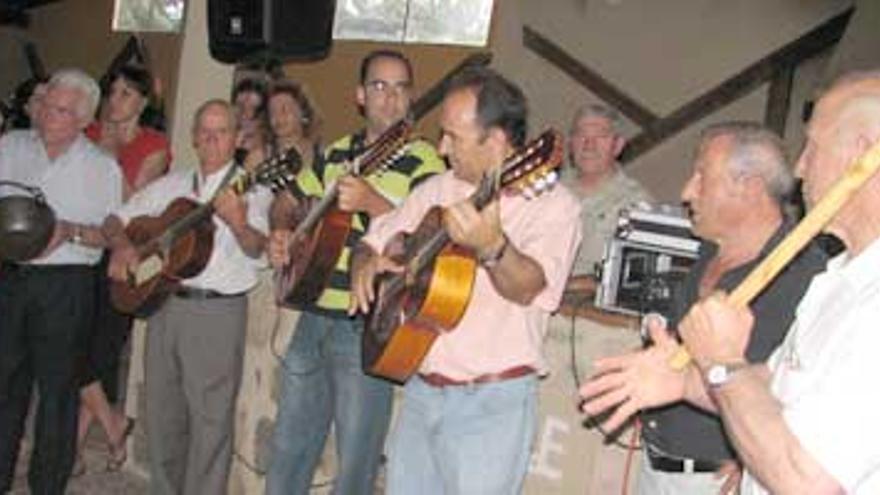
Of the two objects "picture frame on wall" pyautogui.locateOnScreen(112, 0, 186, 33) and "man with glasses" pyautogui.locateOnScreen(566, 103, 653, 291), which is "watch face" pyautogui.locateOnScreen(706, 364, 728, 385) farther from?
"picture frame on wall" pyautogui.locateOnScreen(112, 0, 186, 33)

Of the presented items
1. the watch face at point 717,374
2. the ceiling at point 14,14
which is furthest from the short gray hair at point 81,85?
the ceiling at point 14,14

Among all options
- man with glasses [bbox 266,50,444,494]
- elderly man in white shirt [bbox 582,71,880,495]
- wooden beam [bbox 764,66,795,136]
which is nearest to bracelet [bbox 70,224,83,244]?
man with glasses [bbox 266,50,444,494]

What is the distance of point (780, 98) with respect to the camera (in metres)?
6.11

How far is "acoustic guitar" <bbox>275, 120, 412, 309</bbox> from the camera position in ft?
9.86

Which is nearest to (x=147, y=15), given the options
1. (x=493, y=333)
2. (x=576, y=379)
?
(x=576, y=379)

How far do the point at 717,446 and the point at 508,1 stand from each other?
494cm

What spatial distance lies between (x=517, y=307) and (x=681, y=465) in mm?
487

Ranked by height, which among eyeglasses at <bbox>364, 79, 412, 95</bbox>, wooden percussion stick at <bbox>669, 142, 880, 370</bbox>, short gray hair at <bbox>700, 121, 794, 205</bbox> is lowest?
wooden percussion stick at <bbox>669, 142, 880, 370</bbox>

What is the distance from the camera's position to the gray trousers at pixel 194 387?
3.56m

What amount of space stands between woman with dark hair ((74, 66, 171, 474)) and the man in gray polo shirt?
249cm

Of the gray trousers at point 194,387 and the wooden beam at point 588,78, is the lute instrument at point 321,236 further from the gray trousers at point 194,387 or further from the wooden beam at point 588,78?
the wooden beam at point 588,78

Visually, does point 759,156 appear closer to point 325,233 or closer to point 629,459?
point 629,459

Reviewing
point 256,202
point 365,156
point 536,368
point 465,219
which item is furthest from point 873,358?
point 256,202

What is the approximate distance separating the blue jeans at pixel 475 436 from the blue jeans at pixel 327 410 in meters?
0.52
